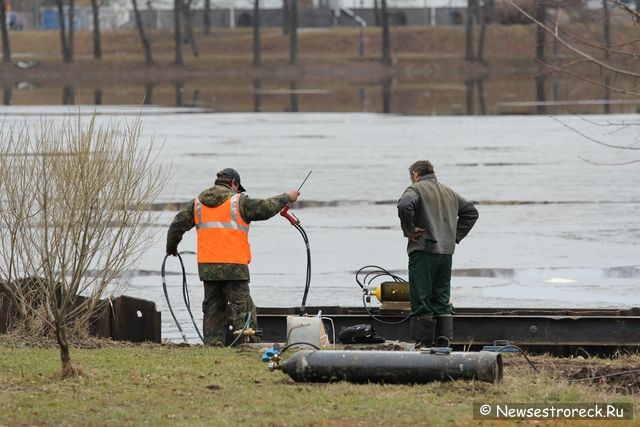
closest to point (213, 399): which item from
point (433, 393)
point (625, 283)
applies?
A: point (433, 393)

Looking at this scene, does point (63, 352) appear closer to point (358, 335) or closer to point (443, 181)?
point (358, 335)

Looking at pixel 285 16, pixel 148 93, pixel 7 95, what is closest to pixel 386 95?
pixel 148 93

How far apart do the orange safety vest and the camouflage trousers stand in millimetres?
253

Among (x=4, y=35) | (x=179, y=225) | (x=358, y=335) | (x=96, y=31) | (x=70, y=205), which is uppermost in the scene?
(x=96, y=31)

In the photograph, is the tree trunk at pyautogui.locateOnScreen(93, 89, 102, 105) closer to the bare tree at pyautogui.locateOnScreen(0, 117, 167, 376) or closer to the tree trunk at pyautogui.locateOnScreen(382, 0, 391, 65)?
the tree trunk at pyautogui.locateOnScreen(382, 0, 391, 65)

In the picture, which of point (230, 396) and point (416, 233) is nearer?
point (230, 396)

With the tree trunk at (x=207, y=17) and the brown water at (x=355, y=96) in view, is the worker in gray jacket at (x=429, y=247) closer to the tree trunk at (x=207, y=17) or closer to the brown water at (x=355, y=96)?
the brown water at (x=355, y=96)

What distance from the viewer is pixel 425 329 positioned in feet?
40.3

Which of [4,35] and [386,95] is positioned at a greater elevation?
[4,35]

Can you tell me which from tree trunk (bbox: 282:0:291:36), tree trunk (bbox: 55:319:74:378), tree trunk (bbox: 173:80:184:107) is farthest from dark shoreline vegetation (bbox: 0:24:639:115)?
tree trunk (bbox: 55:319:74:378)

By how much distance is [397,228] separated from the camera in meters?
22.1

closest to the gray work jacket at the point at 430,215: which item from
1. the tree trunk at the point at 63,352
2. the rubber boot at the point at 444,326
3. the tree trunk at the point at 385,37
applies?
the rubber boot at the point at 444,326

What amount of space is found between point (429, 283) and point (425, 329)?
0.43 meters

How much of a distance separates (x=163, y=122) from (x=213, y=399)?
37.3 m
